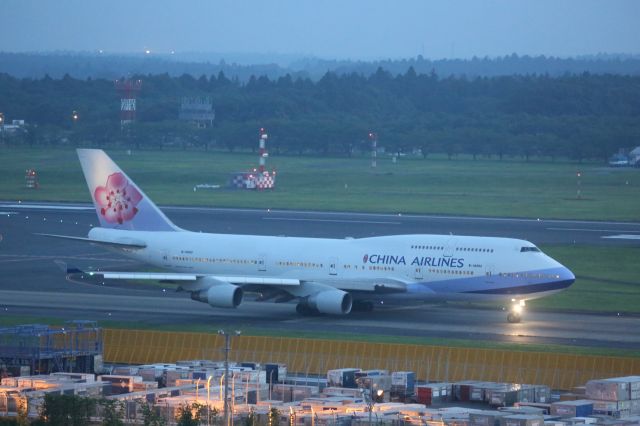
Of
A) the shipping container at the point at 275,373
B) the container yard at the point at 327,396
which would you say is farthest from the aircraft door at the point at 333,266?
the shipping container at the point at 275,373

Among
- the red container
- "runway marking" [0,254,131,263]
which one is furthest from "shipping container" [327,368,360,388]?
"runway marking" [0,254,131,263]

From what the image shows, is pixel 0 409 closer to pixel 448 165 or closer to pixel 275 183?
pixel 275 183

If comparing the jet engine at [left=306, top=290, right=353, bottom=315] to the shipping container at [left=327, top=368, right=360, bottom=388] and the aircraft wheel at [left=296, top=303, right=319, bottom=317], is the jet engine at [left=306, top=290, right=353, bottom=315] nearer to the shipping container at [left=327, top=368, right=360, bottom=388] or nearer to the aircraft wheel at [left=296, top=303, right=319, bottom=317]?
the aircraft wheel at [left=296, top=303, right=319, bottom=317]

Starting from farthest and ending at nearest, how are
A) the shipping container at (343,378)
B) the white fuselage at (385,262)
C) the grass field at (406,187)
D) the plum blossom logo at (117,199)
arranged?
the grass field at (406,187)
the plum blossom logo at (117,199)
the white fuselage at (385,262)
the shipping container at (343,378)

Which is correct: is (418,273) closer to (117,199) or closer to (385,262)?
(385,262)

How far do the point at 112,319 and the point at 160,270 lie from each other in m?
8.61

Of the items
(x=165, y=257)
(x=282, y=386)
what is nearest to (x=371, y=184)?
(x=165, y=257)

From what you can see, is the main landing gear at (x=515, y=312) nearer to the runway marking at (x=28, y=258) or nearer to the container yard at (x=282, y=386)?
the container yard at (x=282, y=386)

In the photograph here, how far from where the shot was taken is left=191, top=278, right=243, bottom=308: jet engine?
61969 millimetres

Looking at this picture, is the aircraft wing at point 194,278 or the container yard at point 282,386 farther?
the aircraft wing at point 194,278

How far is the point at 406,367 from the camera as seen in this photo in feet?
169

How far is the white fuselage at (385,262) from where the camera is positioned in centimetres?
6181

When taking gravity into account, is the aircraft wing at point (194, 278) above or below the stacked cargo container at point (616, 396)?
above

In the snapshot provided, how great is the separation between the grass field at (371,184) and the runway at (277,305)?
11.3m
